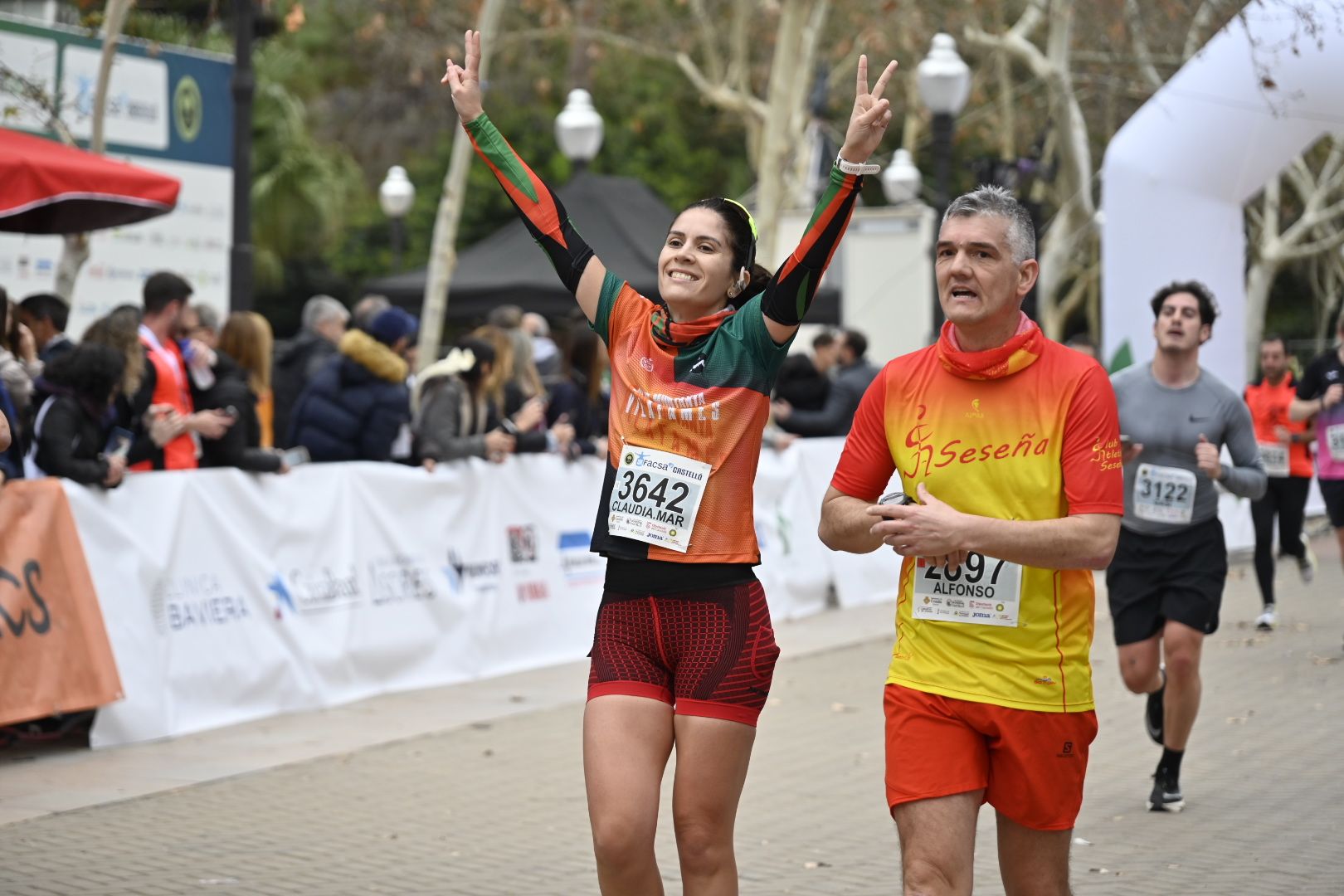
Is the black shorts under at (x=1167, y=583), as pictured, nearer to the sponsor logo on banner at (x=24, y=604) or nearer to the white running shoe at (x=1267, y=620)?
the sponsor logo on banner at (x=24, y=604)

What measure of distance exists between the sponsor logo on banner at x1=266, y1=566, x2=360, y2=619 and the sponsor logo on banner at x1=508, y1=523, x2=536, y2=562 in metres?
1.47

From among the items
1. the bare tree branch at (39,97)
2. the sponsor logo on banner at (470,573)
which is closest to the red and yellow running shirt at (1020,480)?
the sponsor logo on banner at (470,573)

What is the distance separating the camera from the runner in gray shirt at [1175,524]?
23.1ft

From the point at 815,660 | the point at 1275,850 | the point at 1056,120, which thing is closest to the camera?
the point at 1275,850

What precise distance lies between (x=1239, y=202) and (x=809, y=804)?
25.6ft

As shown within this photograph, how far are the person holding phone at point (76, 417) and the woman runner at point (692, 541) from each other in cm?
440

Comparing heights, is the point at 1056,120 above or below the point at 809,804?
above

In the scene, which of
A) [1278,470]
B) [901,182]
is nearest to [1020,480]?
[1278,470]

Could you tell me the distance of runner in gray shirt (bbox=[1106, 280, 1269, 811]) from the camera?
23.1 ft

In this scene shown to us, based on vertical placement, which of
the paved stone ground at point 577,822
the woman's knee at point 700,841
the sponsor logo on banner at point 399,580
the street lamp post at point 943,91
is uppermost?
the street lamp post at point 943,91

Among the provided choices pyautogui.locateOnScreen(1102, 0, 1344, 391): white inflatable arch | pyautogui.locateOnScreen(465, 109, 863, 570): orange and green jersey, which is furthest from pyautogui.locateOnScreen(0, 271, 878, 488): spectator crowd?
pyautogui.locateOnScreen(1102, 0, 1344, 391): white inflatable arch

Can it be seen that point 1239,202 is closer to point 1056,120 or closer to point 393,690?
point 393,690

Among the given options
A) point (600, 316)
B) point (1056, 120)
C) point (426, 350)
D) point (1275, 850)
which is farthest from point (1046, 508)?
point (1056, 120)

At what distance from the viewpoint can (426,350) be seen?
1659 centimetres
